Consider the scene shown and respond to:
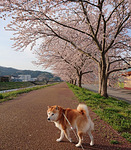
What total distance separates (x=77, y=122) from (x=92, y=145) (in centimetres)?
79

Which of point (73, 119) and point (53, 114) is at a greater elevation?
point (53, 114)

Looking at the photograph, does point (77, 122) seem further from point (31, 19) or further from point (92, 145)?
point (31, 19)

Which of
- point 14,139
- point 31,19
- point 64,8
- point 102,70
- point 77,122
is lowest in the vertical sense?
point 14,139

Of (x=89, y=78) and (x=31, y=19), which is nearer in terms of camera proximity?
(x=31, y=19)

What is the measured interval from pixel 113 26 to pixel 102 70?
502 cm

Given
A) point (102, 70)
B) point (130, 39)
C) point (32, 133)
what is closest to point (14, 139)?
point (32, 133)

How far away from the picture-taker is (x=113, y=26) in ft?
37.2

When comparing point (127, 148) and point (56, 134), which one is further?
point (56, 134)

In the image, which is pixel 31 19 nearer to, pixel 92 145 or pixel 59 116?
pixel 59 116

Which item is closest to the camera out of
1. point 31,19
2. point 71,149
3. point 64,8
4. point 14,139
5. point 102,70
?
point 71,149

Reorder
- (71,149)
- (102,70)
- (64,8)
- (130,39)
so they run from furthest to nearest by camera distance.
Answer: (130,39) → (102,70) → (64,8) → (71,149)

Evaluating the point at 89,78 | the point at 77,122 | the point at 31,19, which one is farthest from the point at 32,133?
the point at 89,78

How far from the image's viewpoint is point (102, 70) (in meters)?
10.1

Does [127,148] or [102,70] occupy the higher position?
[102,70]
